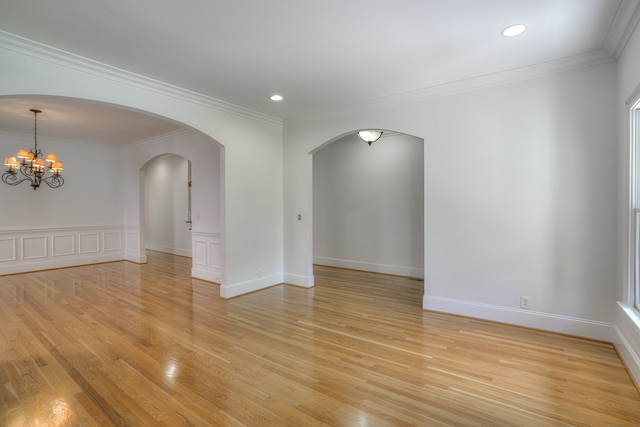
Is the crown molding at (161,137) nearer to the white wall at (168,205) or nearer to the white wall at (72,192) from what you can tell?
the white wall at (168,205)

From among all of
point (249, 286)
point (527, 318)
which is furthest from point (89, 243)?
point (527, 318)

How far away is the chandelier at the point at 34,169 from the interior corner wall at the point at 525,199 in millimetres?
6153

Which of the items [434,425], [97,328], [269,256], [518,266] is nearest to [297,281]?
[269,256]

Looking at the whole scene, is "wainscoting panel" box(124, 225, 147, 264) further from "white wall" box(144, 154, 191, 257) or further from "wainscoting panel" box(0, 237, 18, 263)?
"wainscoting panel" box(0, 237, 18, 263)

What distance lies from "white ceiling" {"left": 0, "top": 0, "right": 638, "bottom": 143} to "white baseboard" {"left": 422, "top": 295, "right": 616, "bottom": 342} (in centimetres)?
267

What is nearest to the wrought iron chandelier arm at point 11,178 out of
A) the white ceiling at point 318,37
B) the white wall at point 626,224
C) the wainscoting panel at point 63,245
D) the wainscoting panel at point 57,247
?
the wainscoting panel at point 57,247

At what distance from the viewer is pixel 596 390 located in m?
2.33

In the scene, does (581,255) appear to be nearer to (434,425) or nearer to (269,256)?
(434,425)

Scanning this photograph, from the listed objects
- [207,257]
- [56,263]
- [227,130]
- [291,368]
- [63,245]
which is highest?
[227,130]

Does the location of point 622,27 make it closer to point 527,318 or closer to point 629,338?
point 629,338

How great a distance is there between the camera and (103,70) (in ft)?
10.7

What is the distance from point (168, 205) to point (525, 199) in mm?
8696

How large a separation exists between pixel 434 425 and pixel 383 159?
16.4ft

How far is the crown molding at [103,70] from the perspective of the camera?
8.98 feet
